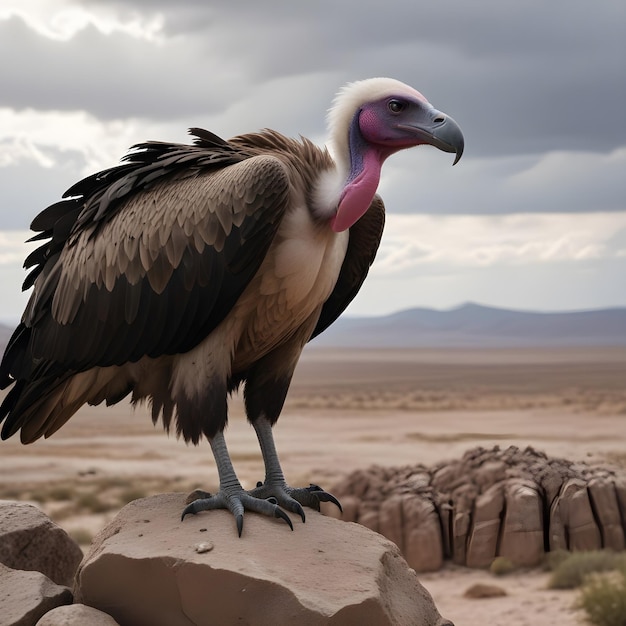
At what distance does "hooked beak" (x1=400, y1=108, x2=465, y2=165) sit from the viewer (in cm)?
676

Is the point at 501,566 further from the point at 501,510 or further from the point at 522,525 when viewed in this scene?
the point at 501,510

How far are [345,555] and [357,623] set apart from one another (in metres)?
0.65

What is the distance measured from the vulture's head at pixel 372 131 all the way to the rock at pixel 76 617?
3228 millimetres

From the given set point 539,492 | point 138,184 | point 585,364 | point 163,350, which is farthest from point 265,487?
point 585,364

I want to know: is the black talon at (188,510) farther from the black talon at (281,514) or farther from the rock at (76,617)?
the rock at (76,617)

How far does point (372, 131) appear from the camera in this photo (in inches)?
277

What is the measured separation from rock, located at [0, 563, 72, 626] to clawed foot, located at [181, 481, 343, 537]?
1178 millimetres

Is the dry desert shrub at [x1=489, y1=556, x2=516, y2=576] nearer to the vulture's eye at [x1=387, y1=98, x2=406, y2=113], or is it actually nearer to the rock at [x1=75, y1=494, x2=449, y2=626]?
the rock at [x1=75, y1=494, x2=449, y2=626]

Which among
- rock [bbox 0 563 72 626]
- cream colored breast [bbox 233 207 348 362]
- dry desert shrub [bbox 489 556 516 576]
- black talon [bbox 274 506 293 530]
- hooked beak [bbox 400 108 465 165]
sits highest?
hooked beak [bbox 400 108 465 165]

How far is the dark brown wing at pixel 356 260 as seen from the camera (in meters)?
7.86

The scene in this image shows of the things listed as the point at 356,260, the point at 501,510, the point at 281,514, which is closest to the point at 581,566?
the point at 501,510

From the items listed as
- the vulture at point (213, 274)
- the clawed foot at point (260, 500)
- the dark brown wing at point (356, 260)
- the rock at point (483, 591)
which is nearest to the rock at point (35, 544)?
the vulture at point (213, 274)

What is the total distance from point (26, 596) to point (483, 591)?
11253mm

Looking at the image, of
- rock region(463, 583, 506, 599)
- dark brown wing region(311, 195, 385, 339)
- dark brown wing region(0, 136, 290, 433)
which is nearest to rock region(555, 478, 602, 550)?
rock region(463, 583, 506, 599)
